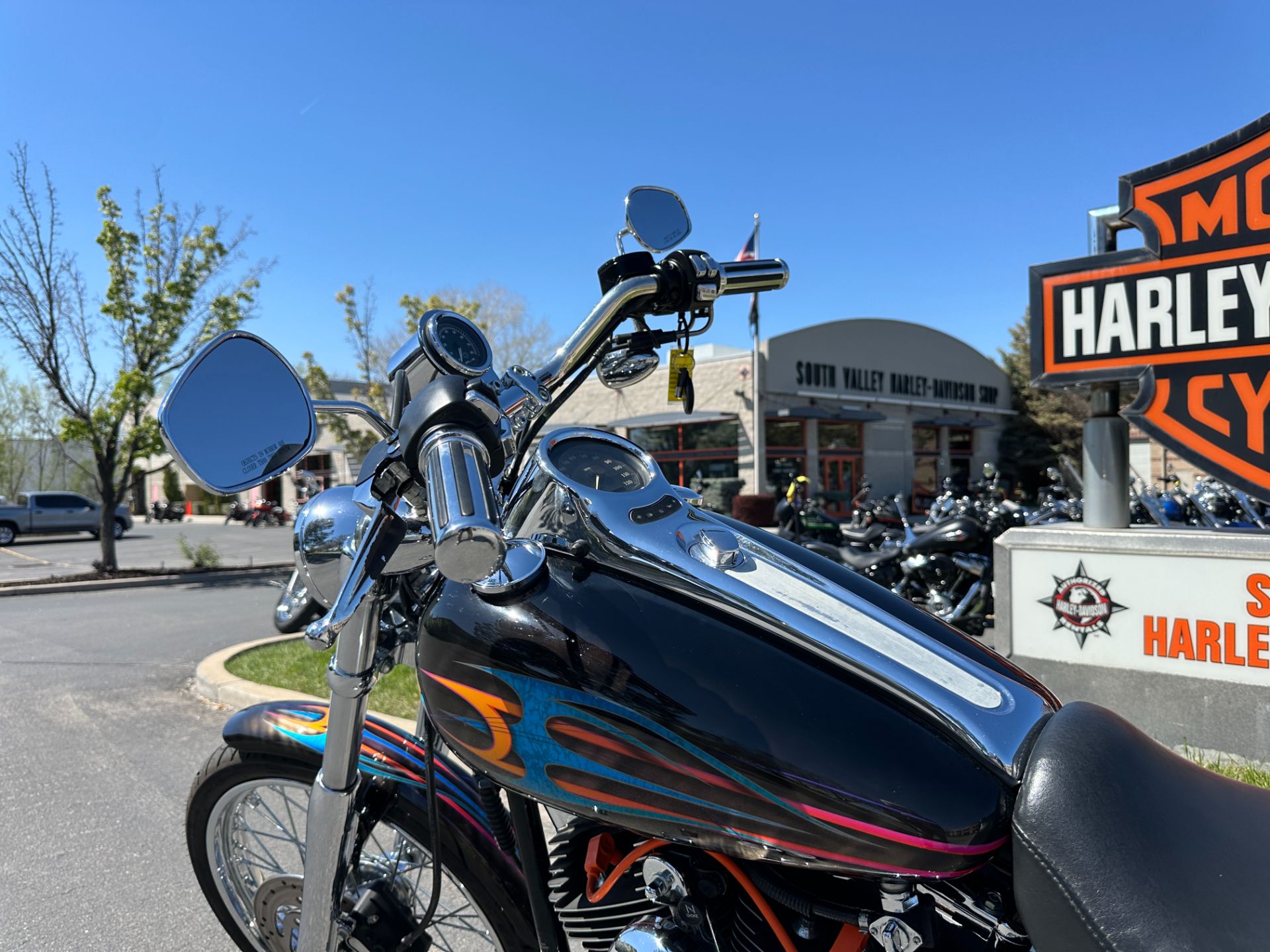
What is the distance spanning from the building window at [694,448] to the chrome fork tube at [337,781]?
70.9ft

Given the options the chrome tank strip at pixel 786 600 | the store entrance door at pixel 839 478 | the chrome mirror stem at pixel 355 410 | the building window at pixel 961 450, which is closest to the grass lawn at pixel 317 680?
the chrome mirror stem at pixel 355 410

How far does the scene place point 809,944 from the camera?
3.86 ft

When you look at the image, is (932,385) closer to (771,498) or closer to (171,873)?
(771,498)


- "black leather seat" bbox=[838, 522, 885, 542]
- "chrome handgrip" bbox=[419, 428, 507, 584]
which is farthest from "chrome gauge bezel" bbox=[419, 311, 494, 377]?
"black leather seat" bbox=[838, 522, 885, 542]

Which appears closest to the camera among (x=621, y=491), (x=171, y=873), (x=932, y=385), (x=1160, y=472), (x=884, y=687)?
(x=884, y=687)

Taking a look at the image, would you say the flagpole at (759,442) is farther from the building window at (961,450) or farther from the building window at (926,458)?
the building window at (961,450)

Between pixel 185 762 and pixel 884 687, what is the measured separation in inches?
166

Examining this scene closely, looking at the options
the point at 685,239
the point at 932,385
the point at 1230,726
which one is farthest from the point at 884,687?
the point at 932,385

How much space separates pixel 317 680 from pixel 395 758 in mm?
Answer: 3986

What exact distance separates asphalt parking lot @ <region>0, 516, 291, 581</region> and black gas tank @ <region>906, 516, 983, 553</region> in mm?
12886

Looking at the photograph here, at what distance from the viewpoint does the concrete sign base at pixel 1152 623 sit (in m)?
3.74

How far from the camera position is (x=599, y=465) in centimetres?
135

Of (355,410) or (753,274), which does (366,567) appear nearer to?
(355,410)

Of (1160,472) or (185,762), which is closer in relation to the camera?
(185,762)
